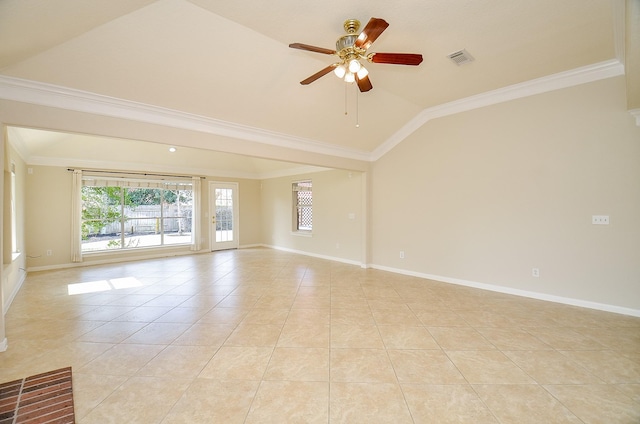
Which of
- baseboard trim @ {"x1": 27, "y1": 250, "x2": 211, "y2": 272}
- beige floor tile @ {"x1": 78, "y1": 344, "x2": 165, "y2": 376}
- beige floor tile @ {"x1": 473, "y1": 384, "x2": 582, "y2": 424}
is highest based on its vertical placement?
baseboard trim @ {"x1": 27, "y1": 250, "x2": 211, "y2": 272}

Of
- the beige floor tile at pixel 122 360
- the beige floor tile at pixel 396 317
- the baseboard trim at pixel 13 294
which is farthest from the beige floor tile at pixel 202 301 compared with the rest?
the beige floor tile at pixel 396 317

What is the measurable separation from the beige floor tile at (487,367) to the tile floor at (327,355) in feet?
0.04

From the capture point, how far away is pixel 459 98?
4.27 metres

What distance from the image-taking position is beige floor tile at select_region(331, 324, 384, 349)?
2596mm

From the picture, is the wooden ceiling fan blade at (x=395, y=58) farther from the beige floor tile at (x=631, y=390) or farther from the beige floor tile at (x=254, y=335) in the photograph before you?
the beige floor tile at (x=631, y=390)

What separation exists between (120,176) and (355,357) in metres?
6.98

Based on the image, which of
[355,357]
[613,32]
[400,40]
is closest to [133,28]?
[400,40]

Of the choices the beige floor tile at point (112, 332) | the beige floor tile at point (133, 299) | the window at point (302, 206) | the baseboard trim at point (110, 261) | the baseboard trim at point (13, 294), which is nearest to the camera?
the beige floor tile at point (112, 332)

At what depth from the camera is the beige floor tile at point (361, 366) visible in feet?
6.86

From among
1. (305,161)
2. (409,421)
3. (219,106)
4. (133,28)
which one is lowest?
(409,421)

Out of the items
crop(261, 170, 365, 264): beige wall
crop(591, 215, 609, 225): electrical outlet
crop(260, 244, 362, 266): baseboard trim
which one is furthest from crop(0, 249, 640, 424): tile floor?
crop(261, 170, 365, 264): beige wall

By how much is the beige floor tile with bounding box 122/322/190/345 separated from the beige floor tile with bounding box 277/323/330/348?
44.9 inches

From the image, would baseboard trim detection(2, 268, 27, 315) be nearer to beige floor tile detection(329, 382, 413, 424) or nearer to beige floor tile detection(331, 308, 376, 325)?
beige floor tile detection(331, 308, 376, 325)

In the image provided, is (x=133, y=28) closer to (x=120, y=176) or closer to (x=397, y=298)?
(x=397, y=298)
